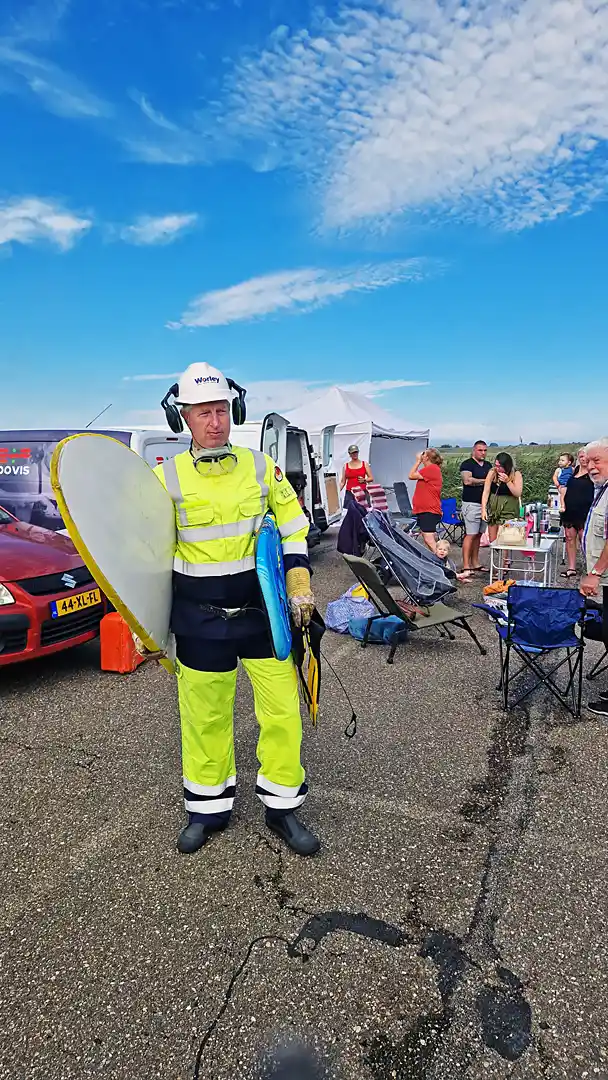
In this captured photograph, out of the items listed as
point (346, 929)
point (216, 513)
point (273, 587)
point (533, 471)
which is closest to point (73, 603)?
point (216, 513)

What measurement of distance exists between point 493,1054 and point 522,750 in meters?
2.15

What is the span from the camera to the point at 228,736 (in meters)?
2.88

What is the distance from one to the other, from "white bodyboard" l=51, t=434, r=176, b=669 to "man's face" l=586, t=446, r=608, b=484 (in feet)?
10.1

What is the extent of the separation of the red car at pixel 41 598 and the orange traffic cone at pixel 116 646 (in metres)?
0.17

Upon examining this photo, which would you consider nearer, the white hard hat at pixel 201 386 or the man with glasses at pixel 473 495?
the white hard hat at pixel 201 386

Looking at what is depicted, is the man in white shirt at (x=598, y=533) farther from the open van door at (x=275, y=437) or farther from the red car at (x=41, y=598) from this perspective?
the open van door at (x=275, y=437)

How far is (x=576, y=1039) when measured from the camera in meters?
1.97

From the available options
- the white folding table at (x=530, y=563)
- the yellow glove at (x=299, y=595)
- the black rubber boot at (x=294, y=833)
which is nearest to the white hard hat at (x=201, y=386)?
the yellow glove at (x=299, y=595)

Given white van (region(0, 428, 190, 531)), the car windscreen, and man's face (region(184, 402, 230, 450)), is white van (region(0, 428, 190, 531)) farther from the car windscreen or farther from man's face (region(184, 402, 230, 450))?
man's face (region(184, 402, 230, 450))

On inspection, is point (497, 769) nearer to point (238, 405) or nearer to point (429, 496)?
point (238, 405)

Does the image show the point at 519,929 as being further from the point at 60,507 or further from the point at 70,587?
the point at 70,587

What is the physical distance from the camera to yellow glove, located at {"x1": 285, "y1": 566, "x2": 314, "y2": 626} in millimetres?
2768

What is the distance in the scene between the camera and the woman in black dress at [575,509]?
27.6ft

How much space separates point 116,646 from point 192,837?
2511mm
